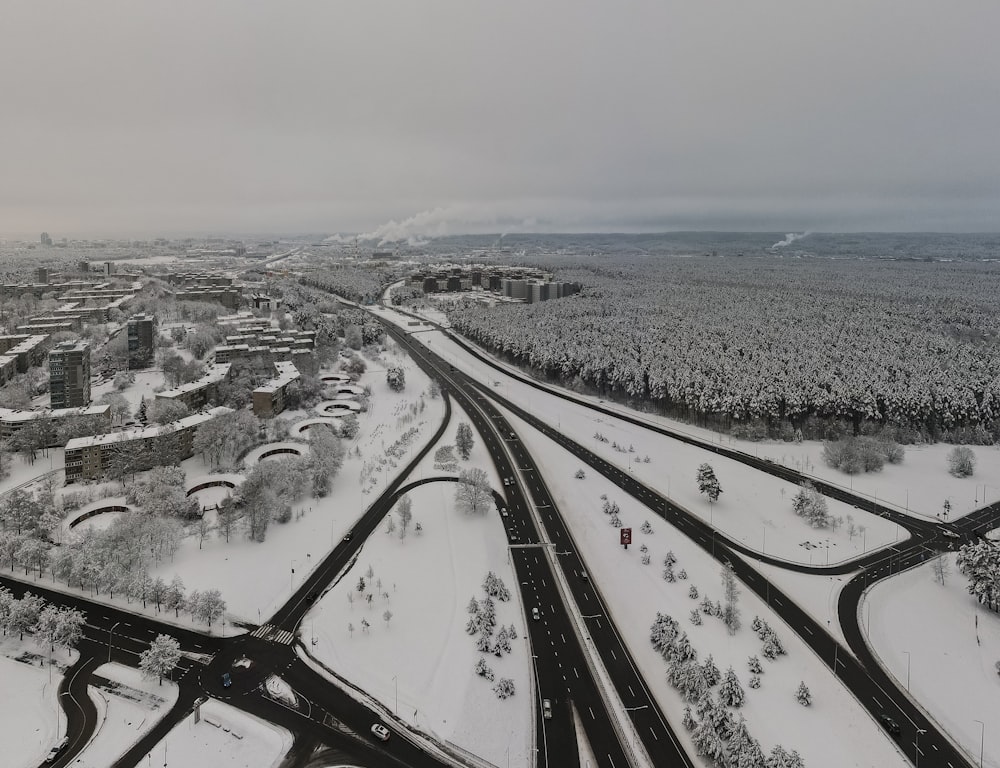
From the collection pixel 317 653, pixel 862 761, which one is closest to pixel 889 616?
pixel 862 761

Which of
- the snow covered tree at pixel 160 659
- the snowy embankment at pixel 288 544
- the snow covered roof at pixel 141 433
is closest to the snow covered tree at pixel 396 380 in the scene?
the snowy embankment at pixel 288 544

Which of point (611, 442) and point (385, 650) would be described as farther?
point (611, 442)

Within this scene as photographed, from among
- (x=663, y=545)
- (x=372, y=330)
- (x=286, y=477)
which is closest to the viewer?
(x=663, y=545)

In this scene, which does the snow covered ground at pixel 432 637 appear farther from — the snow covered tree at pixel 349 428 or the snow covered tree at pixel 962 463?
the snow covered tree at pixel 962 463

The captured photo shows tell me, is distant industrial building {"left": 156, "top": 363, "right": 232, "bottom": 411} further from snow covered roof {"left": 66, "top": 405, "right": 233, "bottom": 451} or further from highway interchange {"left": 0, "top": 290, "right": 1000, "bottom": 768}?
highway interchange {"left": 0, "top": 290, "right": 1000, "bottom": 768}

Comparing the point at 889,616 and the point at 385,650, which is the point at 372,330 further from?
the point at 889,616

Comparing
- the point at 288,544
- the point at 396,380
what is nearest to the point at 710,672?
the point at 288,544
